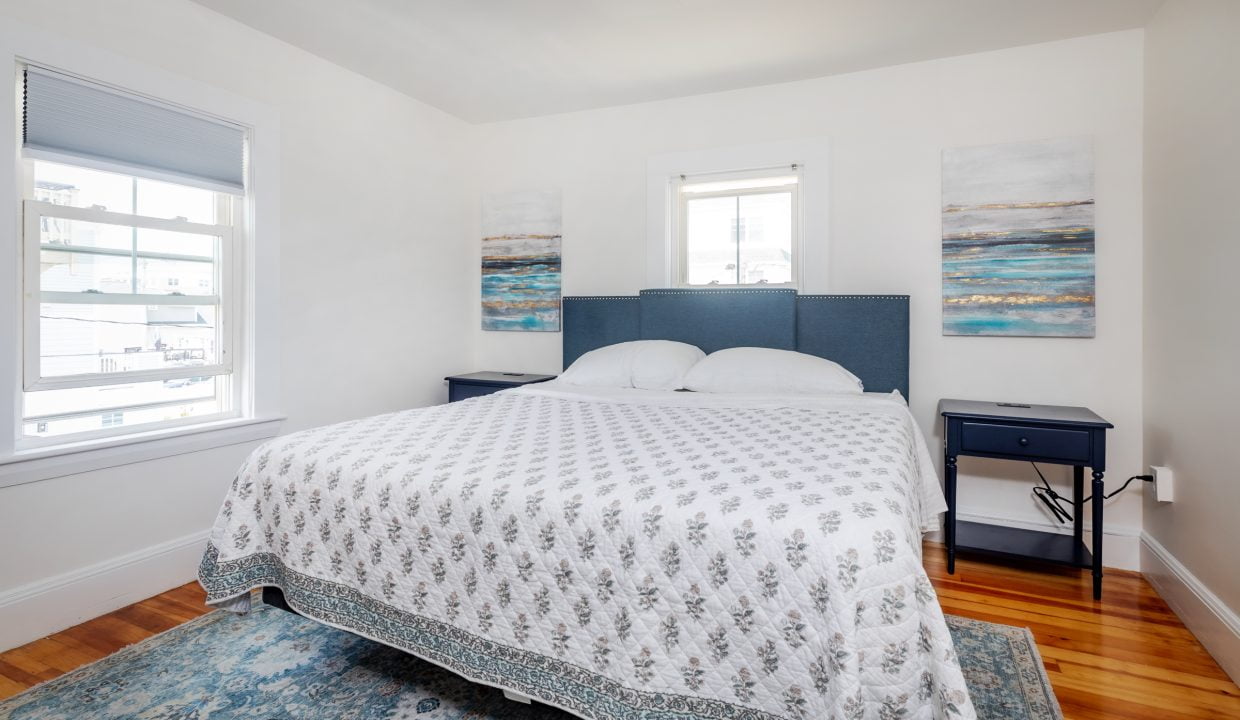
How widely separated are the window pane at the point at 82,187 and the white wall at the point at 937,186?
232 centimetres

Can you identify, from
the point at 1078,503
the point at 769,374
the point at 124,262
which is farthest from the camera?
the point at 769,374

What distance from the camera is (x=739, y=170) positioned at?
352 centimetres

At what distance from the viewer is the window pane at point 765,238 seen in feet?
11.5

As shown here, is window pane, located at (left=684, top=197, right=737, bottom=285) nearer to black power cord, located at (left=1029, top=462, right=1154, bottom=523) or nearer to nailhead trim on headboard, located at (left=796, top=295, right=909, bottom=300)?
nailhead trim on headboard, located at (left=796, top=295, right=909, bottom=300)

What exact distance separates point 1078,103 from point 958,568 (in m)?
2.19

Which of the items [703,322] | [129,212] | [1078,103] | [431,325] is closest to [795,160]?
[703,322]

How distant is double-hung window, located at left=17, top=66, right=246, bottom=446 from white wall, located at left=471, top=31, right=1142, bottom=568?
2.02 m

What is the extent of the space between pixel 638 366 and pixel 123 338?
218 centimetres

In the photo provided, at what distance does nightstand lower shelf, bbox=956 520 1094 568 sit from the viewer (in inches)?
102

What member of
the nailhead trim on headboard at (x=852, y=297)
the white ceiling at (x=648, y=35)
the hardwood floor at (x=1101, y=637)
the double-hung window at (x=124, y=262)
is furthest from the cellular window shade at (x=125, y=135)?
the hardwood floor at (x=1101, y=637)

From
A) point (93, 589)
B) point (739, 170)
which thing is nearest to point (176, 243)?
point (93, 589)

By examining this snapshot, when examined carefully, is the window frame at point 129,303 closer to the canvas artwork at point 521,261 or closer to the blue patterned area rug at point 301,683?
the blue patterned area rug at point 301,683

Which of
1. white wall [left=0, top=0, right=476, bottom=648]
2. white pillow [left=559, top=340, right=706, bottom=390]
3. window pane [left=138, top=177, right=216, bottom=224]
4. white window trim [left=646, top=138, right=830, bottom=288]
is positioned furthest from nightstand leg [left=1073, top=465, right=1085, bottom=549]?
window pane [left=138, top=177, right=216, bottom=224]

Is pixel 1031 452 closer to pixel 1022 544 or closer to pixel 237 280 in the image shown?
pixel 1022 544
